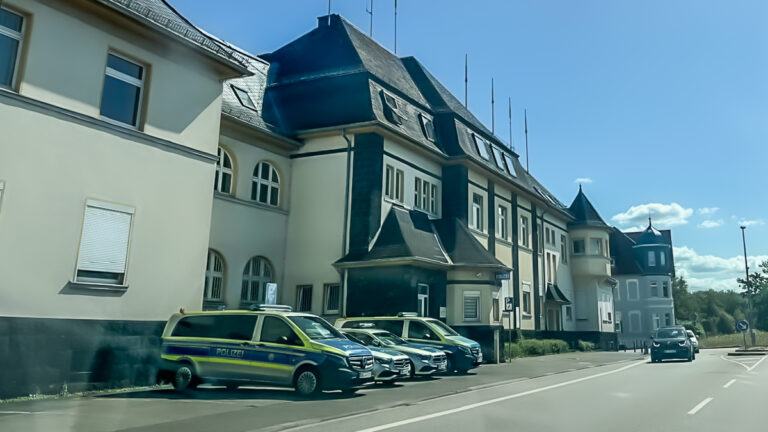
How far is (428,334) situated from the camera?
19375 millimetres

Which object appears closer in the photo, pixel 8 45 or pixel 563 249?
pixel 8 45

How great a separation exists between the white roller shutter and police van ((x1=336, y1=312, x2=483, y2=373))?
275 inches

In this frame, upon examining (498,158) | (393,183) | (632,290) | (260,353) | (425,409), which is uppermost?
(498,158)

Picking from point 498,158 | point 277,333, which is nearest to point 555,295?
point 498,158

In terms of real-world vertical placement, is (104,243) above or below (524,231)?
below

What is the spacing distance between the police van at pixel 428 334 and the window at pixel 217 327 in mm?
5670

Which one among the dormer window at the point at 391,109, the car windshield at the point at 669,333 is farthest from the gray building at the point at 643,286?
the dormer window at the point at 391,109

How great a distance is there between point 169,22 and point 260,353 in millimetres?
8765

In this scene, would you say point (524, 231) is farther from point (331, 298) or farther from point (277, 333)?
point (277, 333)

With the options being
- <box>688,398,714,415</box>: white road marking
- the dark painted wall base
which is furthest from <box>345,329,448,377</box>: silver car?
<box>688,398,714,415</box>: white road marking

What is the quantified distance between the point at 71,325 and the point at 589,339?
121ft

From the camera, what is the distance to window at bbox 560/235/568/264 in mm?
45166

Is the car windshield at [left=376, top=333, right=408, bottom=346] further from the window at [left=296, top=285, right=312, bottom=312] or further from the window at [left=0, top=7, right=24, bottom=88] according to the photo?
the window at [left=0, top=7, right=24, bottom=88]

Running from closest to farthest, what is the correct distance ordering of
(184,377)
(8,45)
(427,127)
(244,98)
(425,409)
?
(425,409), (8,45), (184,377), (244,98), (427,127)
